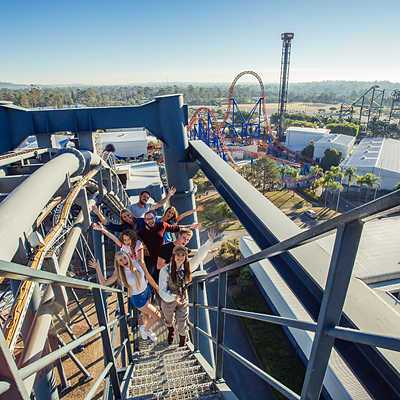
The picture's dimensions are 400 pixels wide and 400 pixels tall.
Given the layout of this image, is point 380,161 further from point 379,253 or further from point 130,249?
point 130,249

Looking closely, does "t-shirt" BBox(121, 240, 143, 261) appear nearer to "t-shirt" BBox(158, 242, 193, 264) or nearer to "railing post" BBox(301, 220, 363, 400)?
"t-shirt" BBox(158, 242, 193, 264)

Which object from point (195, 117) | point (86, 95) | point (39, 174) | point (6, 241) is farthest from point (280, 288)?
point (86, 95)

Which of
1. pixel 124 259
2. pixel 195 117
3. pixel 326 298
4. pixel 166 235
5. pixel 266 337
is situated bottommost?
pixel 266 337

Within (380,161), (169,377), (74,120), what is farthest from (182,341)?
(380,161)

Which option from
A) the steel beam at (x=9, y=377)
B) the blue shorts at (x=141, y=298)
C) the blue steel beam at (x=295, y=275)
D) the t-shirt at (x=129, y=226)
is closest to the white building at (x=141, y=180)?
the t-shirt at (x=129, y=226)

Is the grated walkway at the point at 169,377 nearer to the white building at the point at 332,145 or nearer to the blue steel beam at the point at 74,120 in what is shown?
the blue steel beam at the point at 74,120

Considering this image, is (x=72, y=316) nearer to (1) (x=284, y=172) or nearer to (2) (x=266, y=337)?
(2) (x=266, y=337)

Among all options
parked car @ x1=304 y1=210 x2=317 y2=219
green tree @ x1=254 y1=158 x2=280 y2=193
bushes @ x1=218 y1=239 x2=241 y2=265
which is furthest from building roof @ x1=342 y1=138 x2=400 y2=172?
bushes @ x1=218 y1=239 x2=241 y2=265
